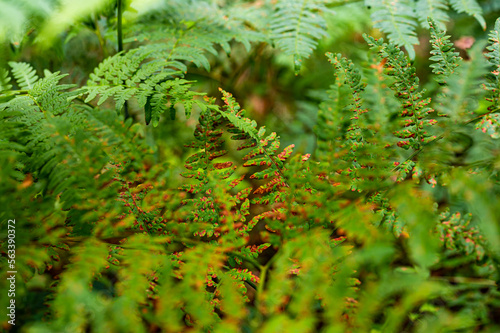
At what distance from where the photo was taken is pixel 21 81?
1069 millimetres

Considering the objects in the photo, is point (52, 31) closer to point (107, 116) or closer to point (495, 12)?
point (107, 116)

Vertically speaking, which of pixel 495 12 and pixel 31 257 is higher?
pixel 495 12

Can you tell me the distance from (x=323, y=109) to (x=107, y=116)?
47 cm

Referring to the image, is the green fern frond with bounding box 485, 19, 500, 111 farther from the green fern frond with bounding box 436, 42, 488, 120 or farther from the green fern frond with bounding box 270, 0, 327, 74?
the green fern frond with bounding box 270, 0, 327, 74

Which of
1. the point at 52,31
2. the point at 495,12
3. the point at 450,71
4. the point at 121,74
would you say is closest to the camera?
the point at 450,71

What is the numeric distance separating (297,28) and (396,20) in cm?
36

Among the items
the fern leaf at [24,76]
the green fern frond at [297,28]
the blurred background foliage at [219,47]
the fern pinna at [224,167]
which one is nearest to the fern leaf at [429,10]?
the blurred background foliage at [219,47]

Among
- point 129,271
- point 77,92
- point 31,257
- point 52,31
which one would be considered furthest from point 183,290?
point 52,31

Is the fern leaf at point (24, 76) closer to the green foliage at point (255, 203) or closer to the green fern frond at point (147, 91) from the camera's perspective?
the green foliage at point (255, 203)

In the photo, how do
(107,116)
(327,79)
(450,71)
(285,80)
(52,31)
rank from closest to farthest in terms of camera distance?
(107,116) < (450,71) < (52,31) < (327,79) < (285,80)

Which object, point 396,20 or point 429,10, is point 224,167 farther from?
point 429,10

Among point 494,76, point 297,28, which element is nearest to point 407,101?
point 494,76

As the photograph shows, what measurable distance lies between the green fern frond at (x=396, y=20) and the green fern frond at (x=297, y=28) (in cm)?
20

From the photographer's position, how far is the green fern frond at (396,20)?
119cm
